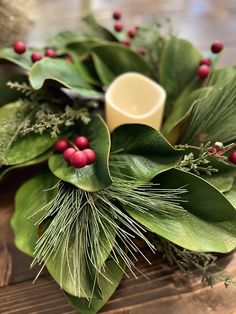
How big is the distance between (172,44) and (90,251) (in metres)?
0.39

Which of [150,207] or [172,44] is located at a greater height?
[172,44]

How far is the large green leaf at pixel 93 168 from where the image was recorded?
0.51 m

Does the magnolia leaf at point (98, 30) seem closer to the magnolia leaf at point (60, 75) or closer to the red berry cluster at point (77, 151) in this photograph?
the magnolia leaf at point (60, 75)

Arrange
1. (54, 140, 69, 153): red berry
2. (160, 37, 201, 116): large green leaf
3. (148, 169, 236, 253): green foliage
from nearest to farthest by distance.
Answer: (148, 169, 236, 253): green foliage
(54, 140, 69, 153): red berry
(160, 37, 201, 116): large green leaf

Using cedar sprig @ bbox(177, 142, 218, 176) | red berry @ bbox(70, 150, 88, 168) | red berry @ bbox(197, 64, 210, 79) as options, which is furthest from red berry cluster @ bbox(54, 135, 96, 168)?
red berry @ bbox(197, 64, 210, 79)

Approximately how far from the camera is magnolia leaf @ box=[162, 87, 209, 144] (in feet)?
1.93

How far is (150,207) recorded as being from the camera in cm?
52

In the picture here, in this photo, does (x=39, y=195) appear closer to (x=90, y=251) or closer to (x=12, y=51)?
(x=90, y=251)

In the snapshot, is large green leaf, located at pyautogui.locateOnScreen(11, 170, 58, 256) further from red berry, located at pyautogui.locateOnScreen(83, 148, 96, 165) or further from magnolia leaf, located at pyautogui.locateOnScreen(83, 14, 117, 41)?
magnolia leaf, located at pyautogui.locateOnScreen(83, 14, 117, 41)

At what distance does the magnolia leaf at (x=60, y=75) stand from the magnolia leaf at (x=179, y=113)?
13cm

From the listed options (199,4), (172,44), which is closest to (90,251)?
(172,44)

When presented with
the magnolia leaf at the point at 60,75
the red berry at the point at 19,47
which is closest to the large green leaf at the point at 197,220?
the magnolia leaf at the point at 60,75

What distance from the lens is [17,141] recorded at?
61 centimetres

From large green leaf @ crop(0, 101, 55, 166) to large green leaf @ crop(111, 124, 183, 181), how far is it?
11 cm
